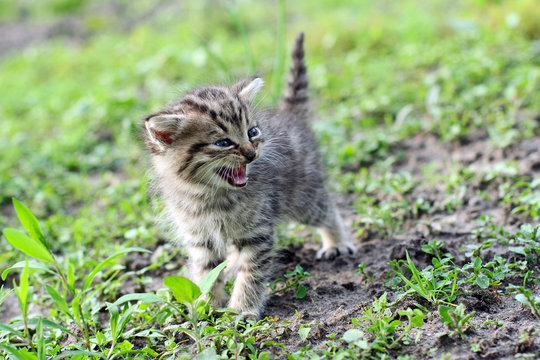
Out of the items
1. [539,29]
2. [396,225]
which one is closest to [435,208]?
[396,225]

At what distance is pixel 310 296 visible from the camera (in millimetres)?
3467

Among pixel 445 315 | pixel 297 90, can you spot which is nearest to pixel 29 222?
pixel 445 315

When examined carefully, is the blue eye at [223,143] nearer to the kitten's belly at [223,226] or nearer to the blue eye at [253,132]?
the blue eye at [253,132]

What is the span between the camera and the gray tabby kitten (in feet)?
10.8

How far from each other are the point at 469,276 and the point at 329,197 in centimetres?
150

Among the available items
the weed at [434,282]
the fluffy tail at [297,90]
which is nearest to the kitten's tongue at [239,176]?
the weed at [434,282]

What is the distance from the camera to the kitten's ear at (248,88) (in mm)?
3590

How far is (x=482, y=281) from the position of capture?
120 inches

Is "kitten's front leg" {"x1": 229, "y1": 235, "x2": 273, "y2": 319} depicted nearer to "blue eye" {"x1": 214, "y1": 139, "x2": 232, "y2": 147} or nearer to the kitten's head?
the kitten's head

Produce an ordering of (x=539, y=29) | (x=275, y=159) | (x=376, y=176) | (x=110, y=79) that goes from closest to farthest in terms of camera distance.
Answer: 1. (x=275, y=159)
2. (x=376, y=176)
3. (x=539, y=29)
4. (x=110, y=79)

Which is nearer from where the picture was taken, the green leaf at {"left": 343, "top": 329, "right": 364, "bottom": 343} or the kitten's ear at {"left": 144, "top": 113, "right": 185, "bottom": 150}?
the green leaf at {"left": 343, "top": 329, "right": 364, "bottom": 343}

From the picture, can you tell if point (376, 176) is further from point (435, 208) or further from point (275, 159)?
point (275, 159)

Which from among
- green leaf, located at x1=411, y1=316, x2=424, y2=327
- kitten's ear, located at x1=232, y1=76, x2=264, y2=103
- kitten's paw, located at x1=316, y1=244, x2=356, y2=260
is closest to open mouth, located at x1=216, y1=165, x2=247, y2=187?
kitten's ear, located at x1=232, y1=76, x2=264, y2=103

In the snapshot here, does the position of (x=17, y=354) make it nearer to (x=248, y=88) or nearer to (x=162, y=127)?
(x=162, y=127)
